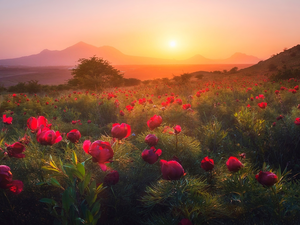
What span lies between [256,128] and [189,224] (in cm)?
211

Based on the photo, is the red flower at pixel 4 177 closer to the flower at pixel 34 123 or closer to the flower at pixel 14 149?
the flower at pixel 14 149

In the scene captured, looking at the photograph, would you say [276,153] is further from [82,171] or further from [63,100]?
[63,100]

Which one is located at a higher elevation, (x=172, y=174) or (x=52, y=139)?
(x=52, y=139)

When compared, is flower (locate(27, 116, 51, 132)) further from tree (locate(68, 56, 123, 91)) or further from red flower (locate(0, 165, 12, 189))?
tree (locate(68, 56, 123, 91))

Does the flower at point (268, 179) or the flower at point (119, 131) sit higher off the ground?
the flower at point (119, 131)

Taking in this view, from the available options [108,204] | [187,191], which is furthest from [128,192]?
[187,191]

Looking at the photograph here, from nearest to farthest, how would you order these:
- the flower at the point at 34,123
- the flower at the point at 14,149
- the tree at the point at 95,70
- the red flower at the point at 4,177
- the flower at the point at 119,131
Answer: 1. the red flower at the point at 4,177
2. the flower at the point at 14,149
3. the flower at the point at 119,131
4. the flower at the point at 34,123
5. the tree at the point at 95,70

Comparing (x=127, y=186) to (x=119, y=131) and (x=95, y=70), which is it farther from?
(x=95, y=70)

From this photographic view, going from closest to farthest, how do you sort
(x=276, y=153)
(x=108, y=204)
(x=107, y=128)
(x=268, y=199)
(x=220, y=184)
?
1. (x=268, y=199)
2. (x=108, y=204)
3. (x=220, y=184)
4. (x=276, y=153)
5. (x=107, y=128)

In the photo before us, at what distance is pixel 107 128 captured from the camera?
11.7 ft

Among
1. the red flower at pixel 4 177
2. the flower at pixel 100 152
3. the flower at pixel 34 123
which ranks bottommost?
the red flower at pixel 4 177

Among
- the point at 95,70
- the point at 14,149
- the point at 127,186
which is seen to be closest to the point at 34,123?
the point at 14,149

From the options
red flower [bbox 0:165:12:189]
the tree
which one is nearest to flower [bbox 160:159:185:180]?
red flower [bbox 0:165:12:189]

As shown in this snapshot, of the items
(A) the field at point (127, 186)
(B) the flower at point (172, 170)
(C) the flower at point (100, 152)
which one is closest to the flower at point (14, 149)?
(A) the field at point (127, 186)
